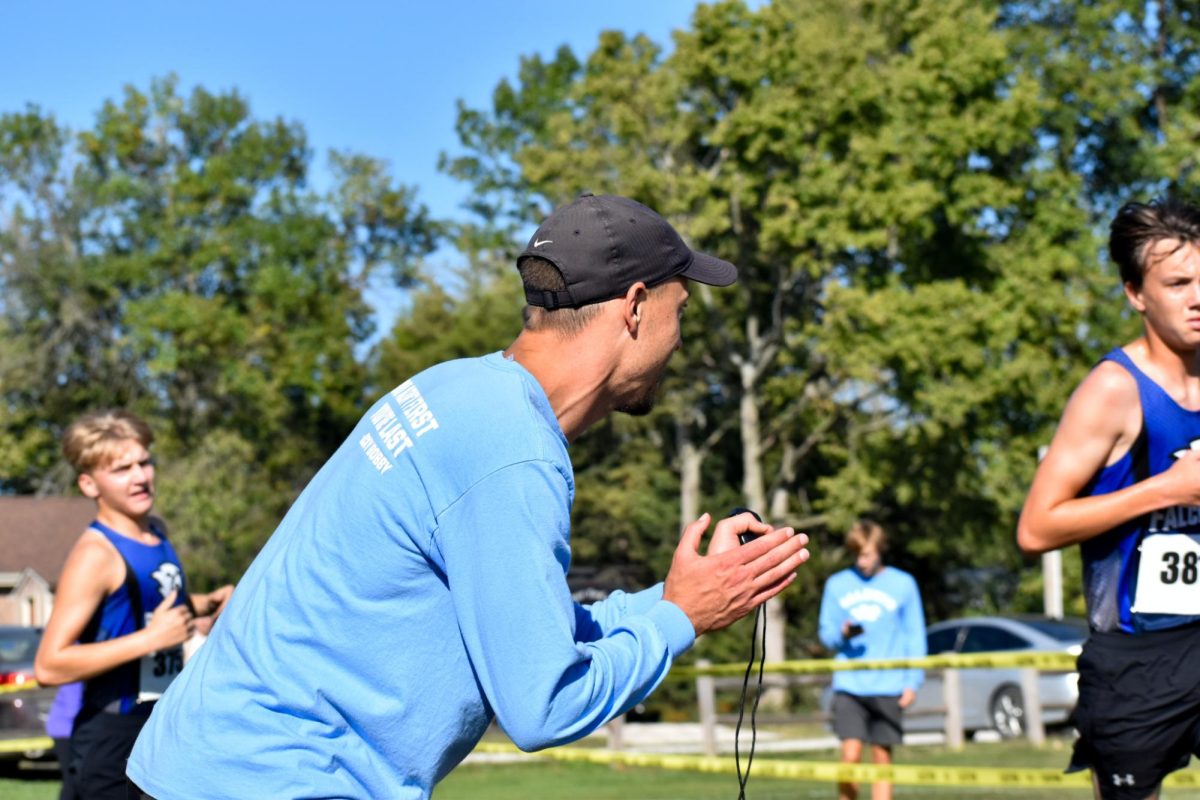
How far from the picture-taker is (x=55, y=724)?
5750 mm

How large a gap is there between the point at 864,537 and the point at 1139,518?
22.9ft

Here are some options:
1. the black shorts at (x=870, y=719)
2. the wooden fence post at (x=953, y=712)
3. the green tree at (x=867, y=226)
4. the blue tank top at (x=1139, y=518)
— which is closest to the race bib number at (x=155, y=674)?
the blue tank top at (x=1139, y=518)

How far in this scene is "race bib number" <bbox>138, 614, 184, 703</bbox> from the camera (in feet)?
18.6

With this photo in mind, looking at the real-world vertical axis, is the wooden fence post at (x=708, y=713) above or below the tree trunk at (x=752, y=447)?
below

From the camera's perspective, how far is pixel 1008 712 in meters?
20.4

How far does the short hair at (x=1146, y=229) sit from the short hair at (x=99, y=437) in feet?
11.5

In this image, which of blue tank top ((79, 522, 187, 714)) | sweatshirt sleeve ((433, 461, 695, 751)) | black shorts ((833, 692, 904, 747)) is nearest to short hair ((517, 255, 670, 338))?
sweatshirt sleeve ((433, 461, 695, 751))

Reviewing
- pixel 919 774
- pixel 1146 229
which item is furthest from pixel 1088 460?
pixel 919 774

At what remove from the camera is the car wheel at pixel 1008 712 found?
66.7ft

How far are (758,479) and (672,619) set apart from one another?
35.3m

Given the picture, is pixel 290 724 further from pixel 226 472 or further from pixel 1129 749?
pixel 226 472

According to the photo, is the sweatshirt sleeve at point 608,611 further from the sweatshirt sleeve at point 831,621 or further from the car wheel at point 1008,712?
the car wheel at point 1008,712

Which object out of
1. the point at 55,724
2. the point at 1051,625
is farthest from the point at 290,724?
the point at 1051,625

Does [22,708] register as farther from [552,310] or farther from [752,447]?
[752,447]
